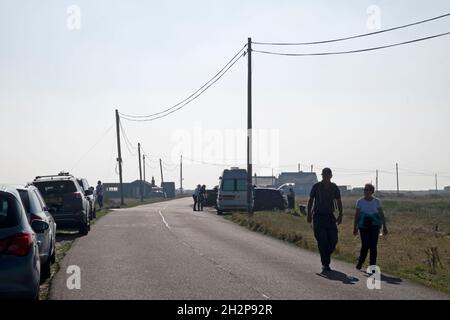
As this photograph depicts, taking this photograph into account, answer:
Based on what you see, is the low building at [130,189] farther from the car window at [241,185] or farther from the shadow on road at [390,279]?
the shadow on road at [390,279]

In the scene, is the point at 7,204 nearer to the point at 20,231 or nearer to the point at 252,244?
the point at 20,231

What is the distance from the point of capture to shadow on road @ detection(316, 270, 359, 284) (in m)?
13.3

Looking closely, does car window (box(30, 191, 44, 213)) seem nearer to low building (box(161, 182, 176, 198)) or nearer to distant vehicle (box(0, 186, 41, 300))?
distant vehicle (box(0, 186, 41, 300))

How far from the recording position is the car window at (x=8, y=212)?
9438 millimetres

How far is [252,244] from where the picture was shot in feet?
68.9

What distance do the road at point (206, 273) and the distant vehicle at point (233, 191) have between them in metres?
18.5

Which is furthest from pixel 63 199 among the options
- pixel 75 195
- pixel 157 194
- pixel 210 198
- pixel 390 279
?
pixel 157 194

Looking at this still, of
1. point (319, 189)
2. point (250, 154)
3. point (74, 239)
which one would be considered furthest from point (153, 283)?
point (250, 154)

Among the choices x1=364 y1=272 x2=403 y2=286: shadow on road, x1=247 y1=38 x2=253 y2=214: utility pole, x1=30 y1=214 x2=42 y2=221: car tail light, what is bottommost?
x1=364 y1=272 x2=403 y2=286: shadow on road

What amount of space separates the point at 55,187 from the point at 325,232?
10.7 metres

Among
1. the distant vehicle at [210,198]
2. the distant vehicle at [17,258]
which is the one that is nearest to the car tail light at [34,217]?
the distant vehicle at [17,258]

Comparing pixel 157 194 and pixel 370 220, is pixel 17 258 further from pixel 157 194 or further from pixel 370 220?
pixel 157 194

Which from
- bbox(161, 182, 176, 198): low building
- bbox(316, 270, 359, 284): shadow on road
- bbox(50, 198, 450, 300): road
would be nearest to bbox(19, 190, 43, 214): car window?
bbox(50, 198, 450, 300): road
